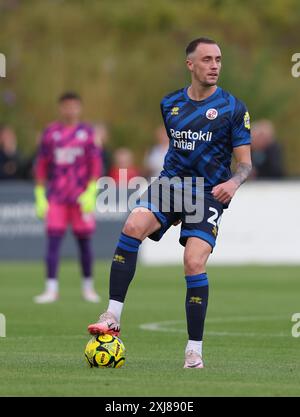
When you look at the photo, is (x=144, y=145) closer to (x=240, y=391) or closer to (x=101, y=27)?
(x=101, y=27)

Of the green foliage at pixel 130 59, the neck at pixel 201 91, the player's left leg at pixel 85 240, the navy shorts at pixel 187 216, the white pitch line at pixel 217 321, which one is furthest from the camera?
the green foliage at pixel 130 59

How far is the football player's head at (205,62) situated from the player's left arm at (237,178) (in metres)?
0.55

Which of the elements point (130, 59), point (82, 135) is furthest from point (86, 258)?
point (130, 59)

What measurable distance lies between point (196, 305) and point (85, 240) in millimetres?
7204

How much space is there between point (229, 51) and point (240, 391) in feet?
92.1

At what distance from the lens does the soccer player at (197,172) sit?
29.8 ft

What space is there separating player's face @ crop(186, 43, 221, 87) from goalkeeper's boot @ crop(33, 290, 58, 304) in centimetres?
656

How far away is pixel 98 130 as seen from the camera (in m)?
24.2

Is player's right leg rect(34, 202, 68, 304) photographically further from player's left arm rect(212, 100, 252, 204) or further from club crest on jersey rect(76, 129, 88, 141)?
player's left arm rect(212, 100, 252, 204)

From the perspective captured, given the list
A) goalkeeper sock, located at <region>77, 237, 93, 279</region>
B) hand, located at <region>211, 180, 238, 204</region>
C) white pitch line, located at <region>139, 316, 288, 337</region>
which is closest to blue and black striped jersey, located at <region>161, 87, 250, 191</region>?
hand, located at <region>211, 180, 238, 204</region>

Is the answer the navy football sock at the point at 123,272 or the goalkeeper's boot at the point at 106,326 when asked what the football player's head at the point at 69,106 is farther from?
the goalkeeper's boot at the point at 106,326

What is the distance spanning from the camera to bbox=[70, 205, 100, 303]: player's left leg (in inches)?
629

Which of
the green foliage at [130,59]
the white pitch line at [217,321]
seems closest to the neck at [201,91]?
the white pitch line at [217,321]

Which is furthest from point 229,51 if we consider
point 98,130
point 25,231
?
point 25,231
